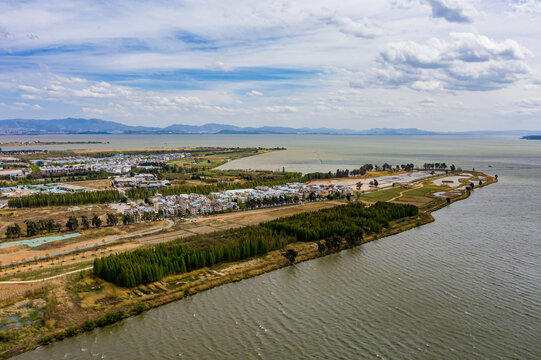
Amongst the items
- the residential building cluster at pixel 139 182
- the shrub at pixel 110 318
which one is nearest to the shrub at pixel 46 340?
the shrub at pixel 110 318

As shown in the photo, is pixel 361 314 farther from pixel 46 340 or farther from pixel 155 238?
pixel 155 238

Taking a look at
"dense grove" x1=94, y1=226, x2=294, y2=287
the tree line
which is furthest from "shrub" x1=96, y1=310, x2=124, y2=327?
the tree line

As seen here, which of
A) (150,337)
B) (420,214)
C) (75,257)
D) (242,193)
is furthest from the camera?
(242,193)

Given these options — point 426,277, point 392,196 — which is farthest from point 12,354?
point 392,196

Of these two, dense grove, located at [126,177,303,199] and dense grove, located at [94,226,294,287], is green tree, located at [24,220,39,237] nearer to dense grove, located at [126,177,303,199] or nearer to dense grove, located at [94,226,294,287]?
dense grove, located at [94,226,294,287]

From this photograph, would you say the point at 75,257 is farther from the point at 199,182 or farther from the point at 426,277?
the point at 199,182
